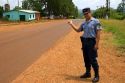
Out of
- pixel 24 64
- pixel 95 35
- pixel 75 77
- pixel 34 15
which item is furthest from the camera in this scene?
pixel 34 15

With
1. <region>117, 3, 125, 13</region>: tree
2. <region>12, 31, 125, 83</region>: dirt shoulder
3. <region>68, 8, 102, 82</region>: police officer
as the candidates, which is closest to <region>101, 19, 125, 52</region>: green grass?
<region>12, 31, 125, 83</region>: dirt shoulder

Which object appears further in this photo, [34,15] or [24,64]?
[34,15]

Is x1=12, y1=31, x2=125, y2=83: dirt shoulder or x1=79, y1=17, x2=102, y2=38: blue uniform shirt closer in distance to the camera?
x1=79, y1=17, x2=102, y2=38: blue uniform shirt

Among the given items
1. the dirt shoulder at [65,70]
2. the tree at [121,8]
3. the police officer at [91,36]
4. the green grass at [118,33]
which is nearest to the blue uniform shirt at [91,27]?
the police officer at [91,36]

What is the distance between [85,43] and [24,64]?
3687mm

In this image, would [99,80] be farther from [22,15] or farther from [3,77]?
[22,15]

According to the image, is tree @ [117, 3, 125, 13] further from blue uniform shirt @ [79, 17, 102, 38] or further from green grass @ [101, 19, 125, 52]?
blue uniform shirt @ [79, 17, 102, 38]

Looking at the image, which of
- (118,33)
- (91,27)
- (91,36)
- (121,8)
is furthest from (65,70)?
(121,8)

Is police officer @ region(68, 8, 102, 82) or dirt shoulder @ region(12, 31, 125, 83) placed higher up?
police officer @ region(68, 8, 102, 82)

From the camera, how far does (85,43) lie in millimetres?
9000

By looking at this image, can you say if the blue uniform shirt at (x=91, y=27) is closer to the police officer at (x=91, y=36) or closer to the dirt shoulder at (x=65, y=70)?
the police officer at (x=91, y=36)

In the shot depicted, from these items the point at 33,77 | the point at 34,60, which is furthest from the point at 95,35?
the point at 34,60

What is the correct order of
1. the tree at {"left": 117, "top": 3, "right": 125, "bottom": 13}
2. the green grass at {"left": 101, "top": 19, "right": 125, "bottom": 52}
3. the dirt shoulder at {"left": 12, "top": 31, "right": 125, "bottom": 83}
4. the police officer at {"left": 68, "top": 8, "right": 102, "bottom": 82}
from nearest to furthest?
the police officer at {"left": 68, "top": 8, "right": 102, "bottom": 82}, the dirt shoulder at {"left": 12, "top": 31, "right": 125, "bottom": 83}, the green grass at {"left": 101, "top": 19, "right": 125, "bottom": 52}, the tree at {"left": 117, "top": 3, "right": 125, "bottom": 13}

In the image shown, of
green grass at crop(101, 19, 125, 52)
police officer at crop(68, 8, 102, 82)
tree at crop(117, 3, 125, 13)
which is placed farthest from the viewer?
tree at crop(117, 3, 125, 13)
